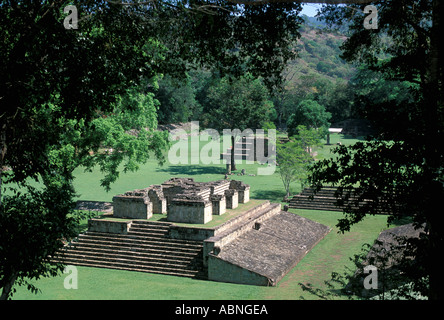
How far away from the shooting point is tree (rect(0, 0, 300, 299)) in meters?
8.68

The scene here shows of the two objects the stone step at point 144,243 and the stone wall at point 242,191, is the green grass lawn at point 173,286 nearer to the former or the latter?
the stone step at point 144,243

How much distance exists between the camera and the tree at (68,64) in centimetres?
868

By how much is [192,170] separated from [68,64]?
33.2 m

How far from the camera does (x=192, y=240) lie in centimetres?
1891

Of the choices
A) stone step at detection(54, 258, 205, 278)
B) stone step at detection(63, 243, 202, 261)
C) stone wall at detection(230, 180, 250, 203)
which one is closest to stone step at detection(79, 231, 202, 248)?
stone step at detection(63, 243, 202, 261)

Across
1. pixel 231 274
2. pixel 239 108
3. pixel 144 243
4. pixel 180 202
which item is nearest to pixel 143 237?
pixel 144 243

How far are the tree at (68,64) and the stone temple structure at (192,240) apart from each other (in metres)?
8.01

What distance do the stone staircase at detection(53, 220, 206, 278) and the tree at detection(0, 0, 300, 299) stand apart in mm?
8384

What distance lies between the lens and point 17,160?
10.1 meters

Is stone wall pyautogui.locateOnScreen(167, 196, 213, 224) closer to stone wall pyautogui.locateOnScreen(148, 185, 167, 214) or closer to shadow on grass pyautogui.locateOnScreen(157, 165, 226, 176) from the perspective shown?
stone wall pyautogui.locateOnScreen(148, 185, 167, 214)

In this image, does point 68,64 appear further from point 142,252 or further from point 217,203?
point 217,203

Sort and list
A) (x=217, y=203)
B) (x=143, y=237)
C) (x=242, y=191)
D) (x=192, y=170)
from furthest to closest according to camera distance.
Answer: (x=192, y=170) < (x=242, y=191) < (x=217, y=203) < (x=143, y=237)

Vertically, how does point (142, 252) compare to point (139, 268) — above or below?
above
